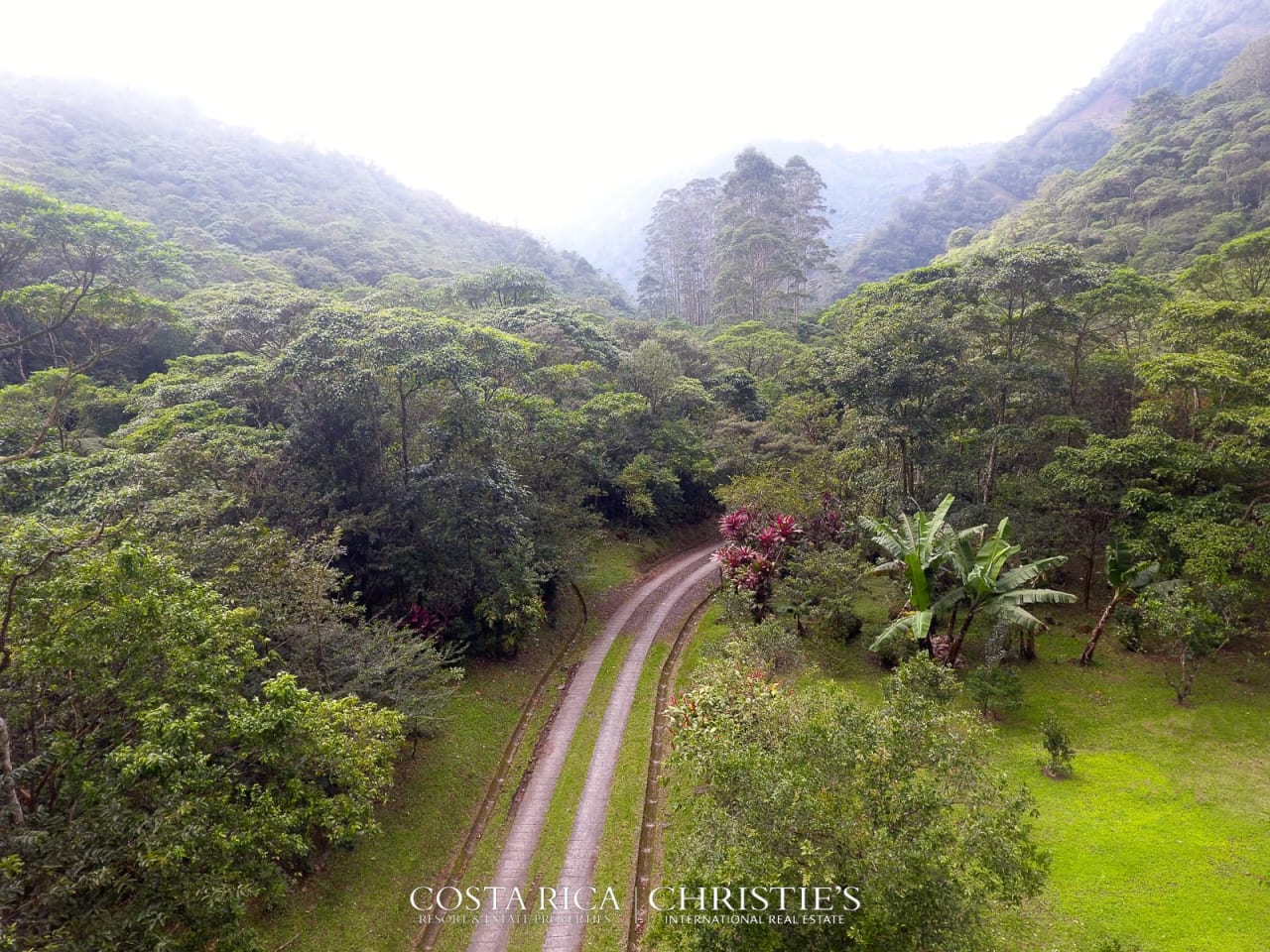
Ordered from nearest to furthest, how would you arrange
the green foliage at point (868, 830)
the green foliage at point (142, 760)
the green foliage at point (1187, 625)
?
the green foliage at point (868, 830)
the green foliage at point (142, 760)
the green foliage at point (1187, 625)

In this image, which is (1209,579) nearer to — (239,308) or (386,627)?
(386,627)

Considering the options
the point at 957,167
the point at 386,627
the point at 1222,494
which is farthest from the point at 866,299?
the point at 957,167

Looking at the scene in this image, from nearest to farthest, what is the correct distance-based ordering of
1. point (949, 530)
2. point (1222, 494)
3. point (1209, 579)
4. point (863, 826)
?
1. point (863, 826)
2. point (1209, 579)
3. point (1222, 494)
4. point (949, 530)

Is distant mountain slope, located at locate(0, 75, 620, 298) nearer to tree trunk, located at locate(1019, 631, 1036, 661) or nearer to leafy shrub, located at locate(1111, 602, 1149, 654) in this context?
tree trunk, located at locate(1019, 631, 1036, 661)

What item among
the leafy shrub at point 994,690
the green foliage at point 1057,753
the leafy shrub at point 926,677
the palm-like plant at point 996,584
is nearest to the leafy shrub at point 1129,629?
the palm-like plant at point 996,584

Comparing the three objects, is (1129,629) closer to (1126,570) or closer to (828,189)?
(1126,570)

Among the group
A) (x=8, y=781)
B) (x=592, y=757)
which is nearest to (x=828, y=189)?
(x=592, y=757)

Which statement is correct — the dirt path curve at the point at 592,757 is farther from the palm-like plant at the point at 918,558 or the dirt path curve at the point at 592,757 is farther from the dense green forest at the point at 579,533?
the palm-like plant at the point at 918,558
